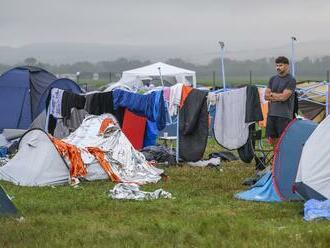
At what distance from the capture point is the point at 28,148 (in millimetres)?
10445

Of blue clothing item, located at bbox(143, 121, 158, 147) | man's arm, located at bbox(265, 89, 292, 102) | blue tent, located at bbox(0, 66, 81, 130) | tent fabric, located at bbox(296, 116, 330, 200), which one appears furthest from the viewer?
blue tent, located at bbox(0, 66, 81, 130)

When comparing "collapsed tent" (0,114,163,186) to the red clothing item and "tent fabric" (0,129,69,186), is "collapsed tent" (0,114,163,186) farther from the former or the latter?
the red clothing item

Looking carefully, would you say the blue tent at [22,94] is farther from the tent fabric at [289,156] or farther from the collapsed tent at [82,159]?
the tent fabric at [289,156]

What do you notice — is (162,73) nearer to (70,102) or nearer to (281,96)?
(70,102)

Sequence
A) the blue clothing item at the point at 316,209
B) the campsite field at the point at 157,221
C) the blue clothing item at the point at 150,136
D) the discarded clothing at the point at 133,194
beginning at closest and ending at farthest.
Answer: the campsite field at the point at 157,221, the blue clothing item at the point at 316,209, the discarded clothing at the point at 133,194, the blue clothing item at the point at 150,136

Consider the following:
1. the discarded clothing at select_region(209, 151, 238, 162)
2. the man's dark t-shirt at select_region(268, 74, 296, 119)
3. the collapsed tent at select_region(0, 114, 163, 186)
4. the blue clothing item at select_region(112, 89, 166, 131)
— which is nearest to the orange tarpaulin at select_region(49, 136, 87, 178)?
the collapsed tent at select_region(0, 114, 163, 186)

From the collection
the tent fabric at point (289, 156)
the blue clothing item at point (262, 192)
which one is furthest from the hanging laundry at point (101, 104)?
the tent fabric at point (289, 156)

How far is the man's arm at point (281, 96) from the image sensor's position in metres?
10.3

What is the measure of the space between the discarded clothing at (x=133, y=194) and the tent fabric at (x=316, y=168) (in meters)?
1.90

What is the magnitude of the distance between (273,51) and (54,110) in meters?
51.3

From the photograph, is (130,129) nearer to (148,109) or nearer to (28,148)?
(148,109)

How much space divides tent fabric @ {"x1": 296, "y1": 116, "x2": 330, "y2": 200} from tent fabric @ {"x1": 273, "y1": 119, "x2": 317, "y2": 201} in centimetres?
47

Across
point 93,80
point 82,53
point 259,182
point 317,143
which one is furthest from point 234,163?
point 82,53

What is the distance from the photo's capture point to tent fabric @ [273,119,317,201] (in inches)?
334
